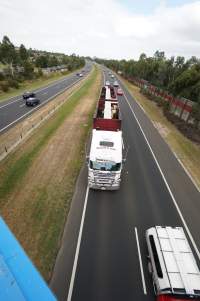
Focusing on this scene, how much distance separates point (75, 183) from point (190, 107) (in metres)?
25.5

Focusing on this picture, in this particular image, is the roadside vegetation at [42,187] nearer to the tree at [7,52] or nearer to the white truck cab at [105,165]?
the white truck cab at [105,165]

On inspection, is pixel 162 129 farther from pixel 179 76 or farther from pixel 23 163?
pixel 23 163

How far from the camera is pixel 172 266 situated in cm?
1121

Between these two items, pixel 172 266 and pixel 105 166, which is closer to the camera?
pixel 172 266

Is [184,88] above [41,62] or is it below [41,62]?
below

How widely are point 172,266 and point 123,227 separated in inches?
182

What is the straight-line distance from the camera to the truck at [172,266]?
33.4 feet

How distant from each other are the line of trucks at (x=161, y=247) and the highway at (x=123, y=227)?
3.08 feet

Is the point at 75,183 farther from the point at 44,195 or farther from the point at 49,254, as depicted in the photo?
the point at 49,254

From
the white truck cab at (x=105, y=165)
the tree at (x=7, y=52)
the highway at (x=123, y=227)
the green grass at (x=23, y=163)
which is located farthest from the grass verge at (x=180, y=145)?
the tree at (x=7, y=52)

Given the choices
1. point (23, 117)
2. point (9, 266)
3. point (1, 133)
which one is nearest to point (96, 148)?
point (9, 266)

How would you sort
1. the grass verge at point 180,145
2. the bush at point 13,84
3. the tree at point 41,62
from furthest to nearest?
the tree at point 41,62
the bush at point 13,84
the grass verge at point 180,145

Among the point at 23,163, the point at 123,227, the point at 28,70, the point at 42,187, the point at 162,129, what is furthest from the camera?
the point at 28,70

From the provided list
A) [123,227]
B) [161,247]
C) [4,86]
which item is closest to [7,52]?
[4,86]
